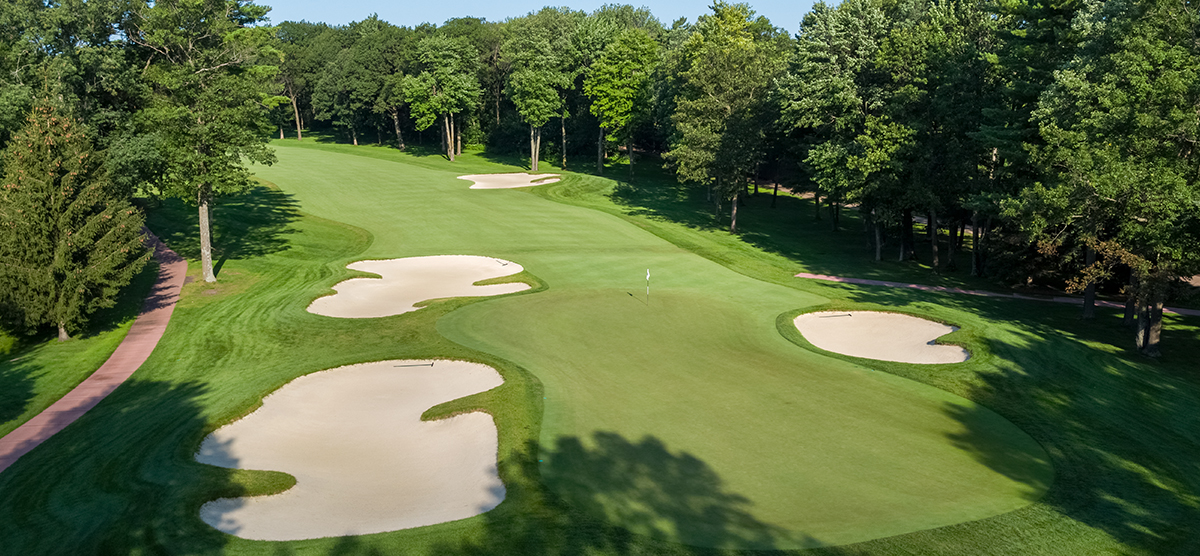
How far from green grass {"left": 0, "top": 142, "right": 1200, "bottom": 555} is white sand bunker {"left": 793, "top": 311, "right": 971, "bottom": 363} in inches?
36.4

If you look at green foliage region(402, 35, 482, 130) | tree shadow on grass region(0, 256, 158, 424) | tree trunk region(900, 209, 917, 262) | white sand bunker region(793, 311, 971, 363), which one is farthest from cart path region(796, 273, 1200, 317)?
green foliage region(402, 35, 482, 130)

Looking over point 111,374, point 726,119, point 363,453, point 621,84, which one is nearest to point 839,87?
point 726,119

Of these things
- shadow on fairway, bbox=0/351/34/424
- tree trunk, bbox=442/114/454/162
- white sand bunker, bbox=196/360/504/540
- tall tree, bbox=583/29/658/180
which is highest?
tall tree, bbox=583/29/658/180

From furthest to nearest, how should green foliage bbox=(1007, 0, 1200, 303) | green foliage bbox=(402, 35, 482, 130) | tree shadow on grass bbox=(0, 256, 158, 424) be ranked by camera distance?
green foliage bbox=(402, 35, 482, 130) → green foliage bbox=(1007, 0, 1200, 303) → tree shadow on grass bbox=(0, 256, 158, 424)

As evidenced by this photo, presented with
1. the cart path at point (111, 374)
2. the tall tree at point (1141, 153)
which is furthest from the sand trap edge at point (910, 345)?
the cart path at point (111, 374)

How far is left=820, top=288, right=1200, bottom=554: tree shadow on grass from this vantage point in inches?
564

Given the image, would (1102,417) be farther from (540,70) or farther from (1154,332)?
(540,70)

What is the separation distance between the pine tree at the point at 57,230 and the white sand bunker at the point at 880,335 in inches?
1038

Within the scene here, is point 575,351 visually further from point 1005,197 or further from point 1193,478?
point 1005,197

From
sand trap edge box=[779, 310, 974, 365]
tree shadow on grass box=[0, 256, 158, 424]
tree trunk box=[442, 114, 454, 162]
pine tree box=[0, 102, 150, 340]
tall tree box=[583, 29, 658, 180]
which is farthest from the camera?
tree trunk box=[442, 114, 454, 162]

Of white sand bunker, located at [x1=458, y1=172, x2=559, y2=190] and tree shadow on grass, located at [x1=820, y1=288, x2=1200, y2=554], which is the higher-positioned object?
white sand bunker, located at [x1=458, y1=172, x2=559, y2=190]

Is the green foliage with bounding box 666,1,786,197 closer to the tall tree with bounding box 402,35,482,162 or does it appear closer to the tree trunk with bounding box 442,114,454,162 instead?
the tall tree with bounding box 402,35,482,162

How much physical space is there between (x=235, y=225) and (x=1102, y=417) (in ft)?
156

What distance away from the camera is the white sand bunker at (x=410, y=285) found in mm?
31109
